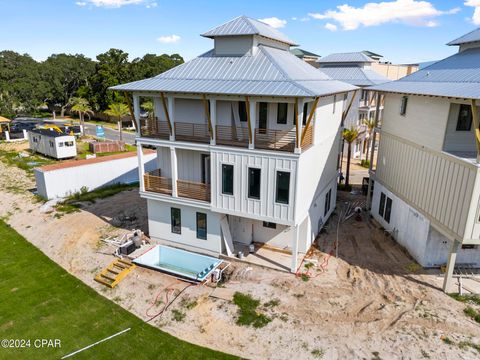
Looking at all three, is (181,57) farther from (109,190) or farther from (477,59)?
(477,59)

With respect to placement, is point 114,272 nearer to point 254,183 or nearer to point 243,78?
point 254,183

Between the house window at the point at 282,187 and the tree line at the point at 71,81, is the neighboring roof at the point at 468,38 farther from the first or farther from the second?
the tree line at the point at 71,81

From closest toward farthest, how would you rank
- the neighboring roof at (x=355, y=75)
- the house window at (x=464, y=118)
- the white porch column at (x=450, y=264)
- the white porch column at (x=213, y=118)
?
the white porch column at (x=450, y=264)
the house window at (x=464, y=118)
the white porch column at (x=213, y=118)
the neighboring roof at (x=355, y=75)

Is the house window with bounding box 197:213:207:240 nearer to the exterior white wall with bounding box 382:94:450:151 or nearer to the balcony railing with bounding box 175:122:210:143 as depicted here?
the balcony railing with bounding box 175:122:210:143

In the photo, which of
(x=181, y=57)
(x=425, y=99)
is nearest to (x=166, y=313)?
(x=425, y=99)

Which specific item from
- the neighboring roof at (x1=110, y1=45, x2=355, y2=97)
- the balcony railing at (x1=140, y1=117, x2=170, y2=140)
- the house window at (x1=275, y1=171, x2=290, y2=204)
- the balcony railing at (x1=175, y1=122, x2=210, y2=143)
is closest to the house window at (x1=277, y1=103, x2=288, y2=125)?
the neighboring roof at (x1=110, y1=45, x2=355, y2=97)

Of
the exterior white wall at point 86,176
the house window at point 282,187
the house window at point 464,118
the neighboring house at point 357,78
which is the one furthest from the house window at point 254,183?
the neighboring house at point 357,78
